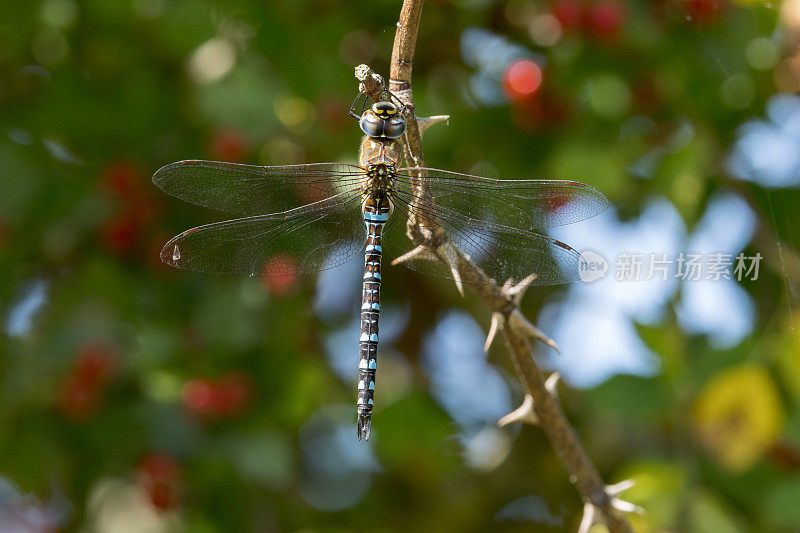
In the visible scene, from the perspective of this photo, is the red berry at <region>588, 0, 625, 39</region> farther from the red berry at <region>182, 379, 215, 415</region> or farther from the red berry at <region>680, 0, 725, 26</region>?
the red berry at <region>182, 379, 215, 415</region>

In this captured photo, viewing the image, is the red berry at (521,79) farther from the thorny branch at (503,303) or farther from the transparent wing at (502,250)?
the thorny branch at (503,303)

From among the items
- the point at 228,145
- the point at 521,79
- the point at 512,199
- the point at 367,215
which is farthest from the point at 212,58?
the point at 512,199

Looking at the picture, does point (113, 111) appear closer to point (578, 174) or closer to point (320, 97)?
point (320, 97)

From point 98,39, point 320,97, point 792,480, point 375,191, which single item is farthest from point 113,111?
point 792,480

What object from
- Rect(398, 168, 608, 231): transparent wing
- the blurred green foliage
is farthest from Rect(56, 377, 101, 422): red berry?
Rect(398, 168, 608, 231): transparent wing

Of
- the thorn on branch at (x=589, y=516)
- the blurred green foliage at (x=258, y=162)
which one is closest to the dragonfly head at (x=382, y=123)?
the thorn on branch at (x=589, y=516)
